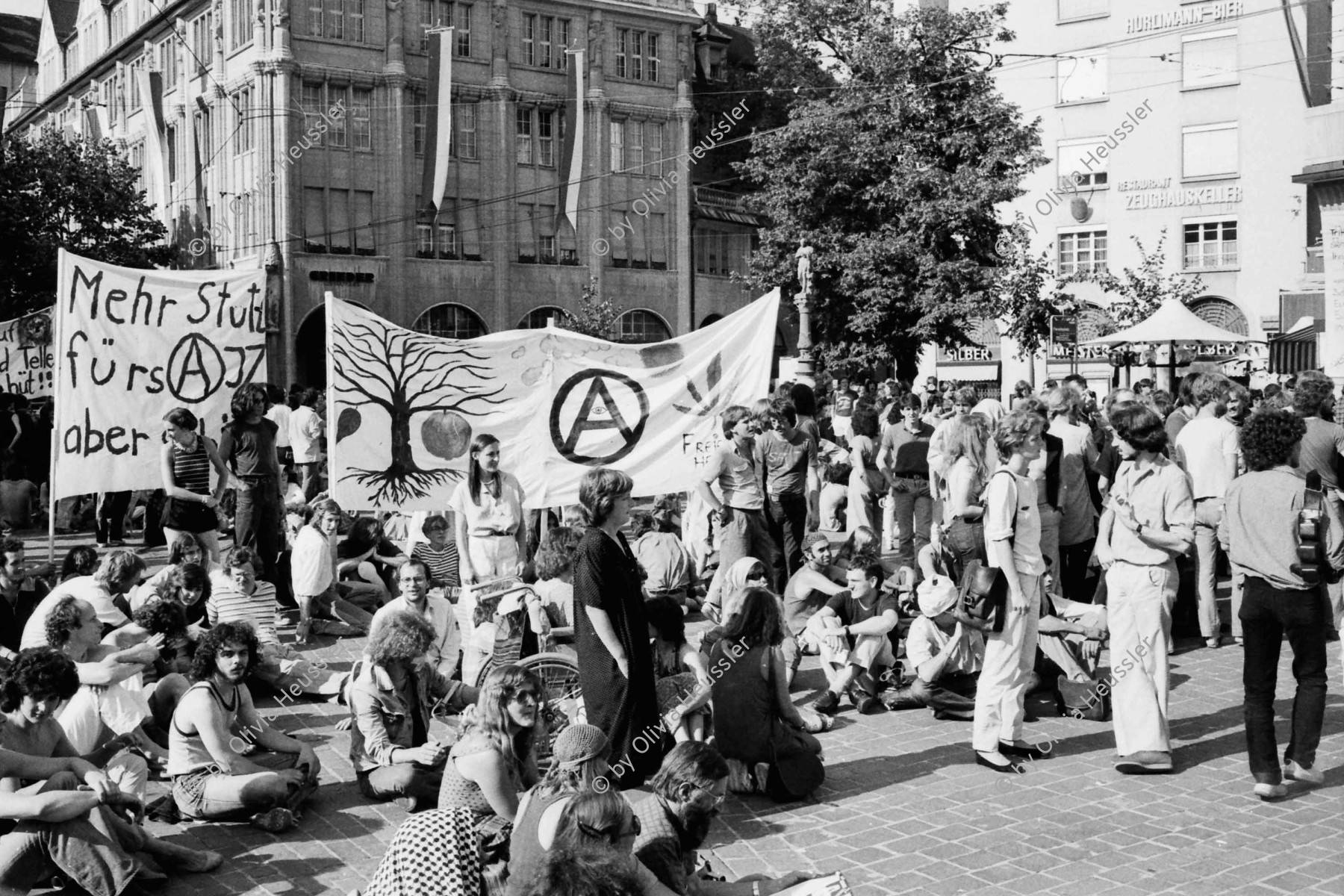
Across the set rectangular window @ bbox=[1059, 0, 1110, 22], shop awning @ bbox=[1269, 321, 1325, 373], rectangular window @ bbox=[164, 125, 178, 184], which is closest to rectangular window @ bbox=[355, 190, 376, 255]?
rectangular window @ bbox=[164, 125, 178, 184]

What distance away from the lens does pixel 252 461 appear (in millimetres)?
12055

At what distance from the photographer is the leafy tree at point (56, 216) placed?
125 ft

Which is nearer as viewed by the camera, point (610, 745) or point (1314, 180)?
point (610, 745)

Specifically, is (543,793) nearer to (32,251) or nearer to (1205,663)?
(1205,663)

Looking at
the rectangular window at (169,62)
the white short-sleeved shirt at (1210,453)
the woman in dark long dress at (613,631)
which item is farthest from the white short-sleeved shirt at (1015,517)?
the rectangular window at (169,62)

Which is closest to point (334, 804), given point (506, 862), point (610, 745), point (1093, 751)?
point (610, 745)

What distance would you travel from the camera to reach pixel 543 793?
533 centimetres

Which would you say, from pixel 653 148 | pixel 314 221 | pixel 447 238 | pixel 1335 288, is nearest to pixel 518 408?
pixel 1335 288

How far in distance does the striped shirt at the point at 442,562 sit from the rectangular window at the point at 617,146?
135 ft

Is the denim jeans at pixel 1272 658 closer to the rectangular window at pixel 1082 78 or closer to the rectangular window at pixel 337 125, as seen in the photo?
the rectangular window at pixel 1082 78

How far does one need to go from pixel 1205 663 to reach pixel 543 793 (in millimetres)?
6939

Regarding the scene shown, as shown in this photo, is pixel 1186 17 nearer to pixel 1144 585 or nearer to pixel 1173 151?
pixel 1173 151

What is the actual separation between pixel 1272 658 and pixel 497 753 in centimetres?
391

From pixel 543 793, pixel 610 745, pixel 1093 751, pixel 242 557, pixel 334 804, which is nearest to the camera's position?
pixel 543 793
